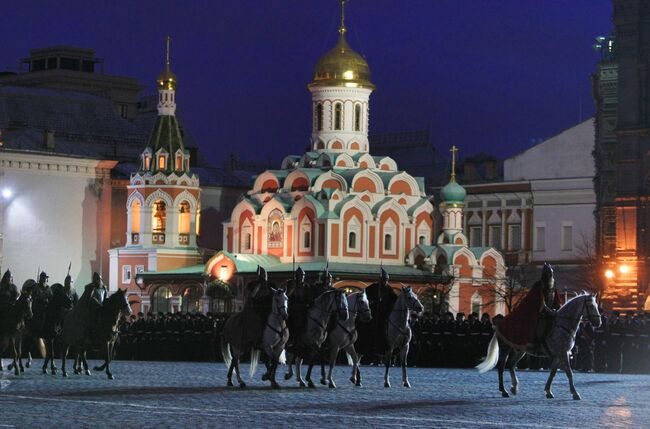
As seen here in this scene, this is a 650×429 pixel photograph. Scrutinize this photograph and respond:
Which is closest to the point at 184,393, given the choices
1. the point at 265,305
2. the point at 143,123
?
the point at 265,305

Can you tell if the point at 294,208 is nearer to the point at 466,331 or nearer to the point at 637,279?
the point at 637,279

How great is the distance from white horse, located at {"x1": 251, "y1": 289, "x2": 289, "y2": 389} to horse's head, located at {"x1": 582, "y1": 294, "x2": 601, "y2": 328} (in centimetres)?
498

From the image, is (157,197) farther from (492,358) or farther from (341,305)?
(492,358)

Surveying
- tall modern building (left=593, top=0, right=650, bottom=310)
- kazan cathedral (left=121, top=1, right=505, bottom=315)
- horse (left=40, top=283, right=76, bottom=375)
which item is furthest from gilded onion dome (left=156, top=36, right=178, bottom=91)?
horse (left=40, top=283, right=76, bottom=375)

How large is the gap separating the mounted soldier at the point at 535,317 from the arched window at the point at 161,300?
50.6 meters

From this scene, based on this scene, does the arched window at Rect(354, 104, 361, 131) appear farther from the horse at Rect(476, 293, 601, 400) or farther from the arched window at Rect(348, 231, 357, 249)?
the horse at Rect(476, 293, 601, 400)

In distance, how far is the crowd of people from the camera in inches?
1599

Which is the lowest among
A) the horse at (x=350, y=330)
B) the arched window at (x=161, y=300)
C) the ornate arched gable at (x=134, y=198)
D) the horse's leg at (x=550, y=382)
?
the horse's leg at (x=550, y=382)

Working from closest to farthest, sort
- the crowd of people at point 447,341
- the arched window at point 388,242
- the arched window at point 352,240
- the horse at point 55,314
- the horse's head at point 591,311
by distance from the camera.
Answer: the horse's head at point 591,311, the horse at point 55,314, the crowd of people at point 447,341, the arched window at point 352,240, the arched window at point 388,242

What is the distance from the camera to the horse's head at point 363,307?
30.0m

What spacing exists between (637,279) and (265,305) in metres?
36.9

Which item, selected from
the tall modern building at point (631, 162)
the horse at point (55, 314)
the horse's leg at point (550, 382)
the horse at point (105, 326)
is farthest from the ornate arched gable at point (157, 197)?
the horse's leg at point (550, 382)

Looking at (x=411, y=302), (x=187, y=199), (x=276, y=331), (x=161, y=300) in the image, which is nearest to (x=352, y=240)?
(x=161, y=300)

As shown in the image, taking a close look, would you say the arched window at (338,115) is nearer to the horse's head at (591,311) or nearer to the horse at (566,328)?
the horse at (566,328)
